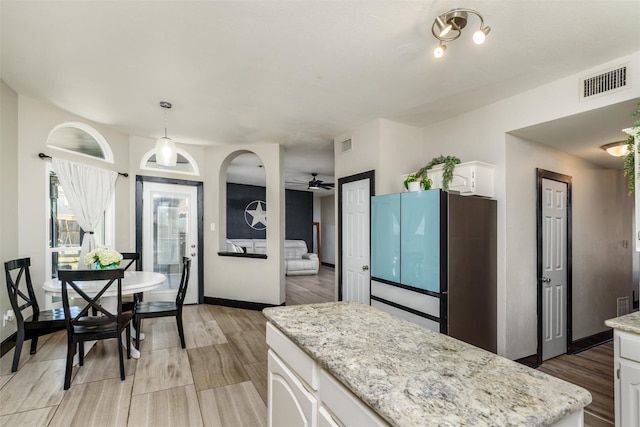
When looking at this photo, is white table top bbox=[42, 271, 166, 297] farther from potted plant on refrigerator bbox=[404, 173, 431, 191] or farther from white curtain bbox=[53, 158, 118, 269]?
potted plant on refrigerator bbox=[404, 173, 431, 191]

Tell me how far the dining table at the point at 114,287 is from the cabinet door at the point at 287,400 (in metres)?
1.95

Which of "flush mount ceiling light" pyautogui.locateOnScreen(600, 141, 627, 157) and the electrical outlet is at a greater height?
"flush mount ceiling light" pyautogui.locateOnScreen(600, 141, 627, 157)

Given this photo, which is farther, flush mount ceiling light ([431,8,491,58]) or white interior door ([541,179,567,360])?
white interior door ([541,179,567,360])

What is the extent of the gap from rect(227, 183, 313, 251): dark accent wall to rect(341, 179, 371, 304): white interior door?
5052mm

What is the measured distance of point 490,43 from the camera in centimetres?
212

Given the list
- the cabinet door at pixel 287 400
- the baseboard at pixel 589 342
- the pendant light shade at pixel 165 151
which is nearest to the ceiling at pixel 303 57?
the pendant light shade at pixel 165 151

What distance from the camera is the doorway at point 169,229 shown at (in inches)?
188

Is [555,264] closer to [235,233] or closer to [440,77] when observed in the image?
[440,77]

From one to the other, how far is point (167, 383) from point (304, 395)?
1916 millimetres

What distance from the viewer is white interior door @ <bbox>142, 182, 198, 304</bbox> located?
15.8 ft

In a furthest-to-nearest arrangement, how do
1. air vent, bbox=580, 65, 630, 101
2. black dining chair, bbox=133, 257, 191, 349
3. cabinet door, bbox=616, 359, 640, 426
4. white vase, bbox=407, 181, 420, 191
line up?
1. black dining chair, bbox=133, 257, 191, 349
2. white vase, bbox=407, 181, 420, 191
3. air vent, bbox=580, 65, 630, 101
4. cabinet door, bbox=616, 359, 640, 426

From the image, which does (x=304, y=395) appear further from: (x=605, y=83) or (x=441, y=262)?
(x=605, y=83)

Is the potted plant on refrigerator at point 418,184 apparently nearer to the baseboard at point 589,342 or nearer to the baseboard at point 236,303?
the baseboard at point 589,342

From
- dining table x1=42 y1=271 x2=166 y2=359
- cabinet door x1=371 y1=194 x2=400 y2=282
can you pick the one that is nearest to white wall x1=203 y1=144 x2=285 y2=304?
dining table x1=42 y1=271 x2=166 y2=359
